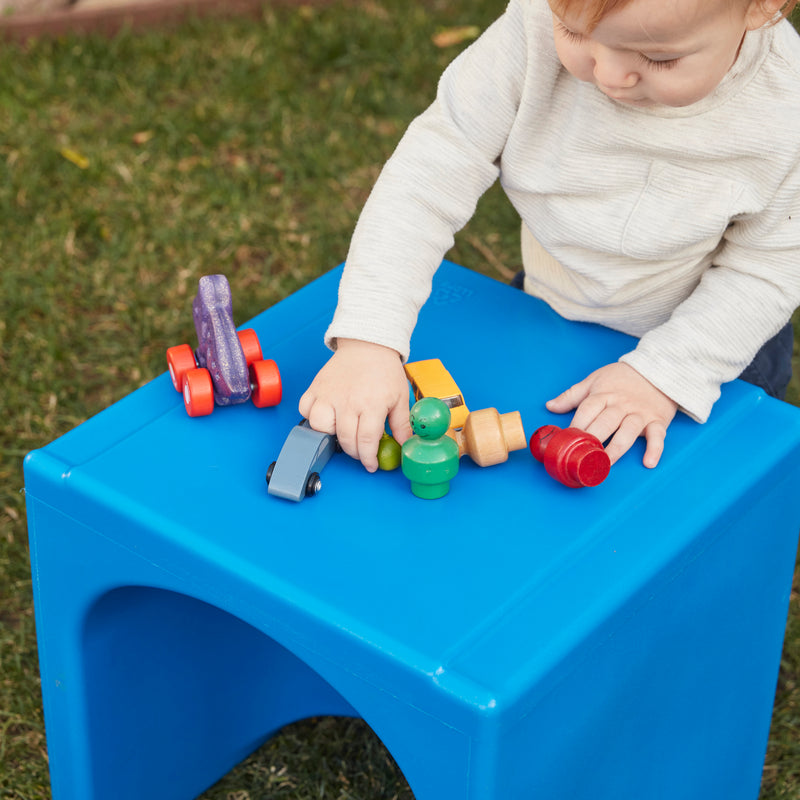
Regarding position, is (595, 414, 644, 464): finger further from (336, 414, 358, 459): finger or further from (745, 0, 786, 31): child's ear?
(745, 0, 786, 31): child's ear

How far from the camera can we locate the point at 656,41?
2.84 feet

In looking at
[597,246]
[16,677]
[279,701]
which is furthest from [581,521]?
[16,677]

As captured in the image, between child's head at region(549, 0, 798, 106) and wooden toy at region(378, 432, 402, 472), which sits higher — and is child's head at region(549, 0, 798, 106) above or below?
above

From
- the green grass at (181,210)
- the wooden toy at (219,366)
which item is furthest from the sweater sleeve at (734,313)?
the green grass at (181,210)

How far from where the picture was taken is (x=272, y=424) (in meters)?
1.06

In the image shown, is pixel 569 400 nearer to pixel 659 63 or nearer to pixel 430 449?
pixel 430 449

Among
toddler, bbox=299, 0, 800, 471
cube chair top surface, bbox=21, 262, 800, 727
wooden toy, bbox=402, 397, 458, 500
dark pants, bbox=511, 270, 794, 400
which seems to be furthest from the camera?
dark pants, bbox=511, 270, 794, 400

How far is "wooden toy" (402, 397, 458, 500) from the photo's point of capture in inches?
36.7

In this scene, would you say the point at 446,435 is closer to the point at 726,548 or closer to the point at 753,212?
the point at 726,548

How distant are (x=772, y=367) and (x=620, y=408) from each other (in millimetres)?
384

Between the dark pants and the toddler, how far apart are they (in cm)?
16

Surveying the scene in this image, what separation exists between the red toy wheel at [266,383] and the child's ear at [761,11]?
498 mm

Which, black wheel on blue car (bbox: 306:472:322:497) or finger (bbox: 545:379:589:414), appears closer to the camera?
black wheel on blue car (bbox: 306:472:322:497)

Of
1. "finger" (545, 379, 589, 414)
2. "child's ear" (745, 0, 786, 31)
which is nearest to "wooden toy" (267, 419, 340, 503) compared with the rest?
"finger" (545, 379, 589, 414)
